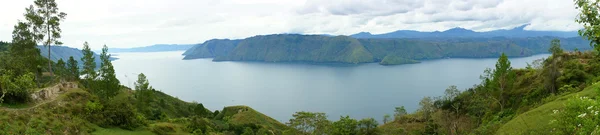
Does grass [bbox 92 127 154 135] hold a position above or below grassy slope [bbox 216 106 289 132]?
above

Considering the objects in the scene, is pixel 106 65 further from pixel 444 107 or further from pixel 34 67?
pixel 444 107

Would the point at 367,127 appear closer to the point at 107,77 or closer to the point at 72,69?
the point at 107,77

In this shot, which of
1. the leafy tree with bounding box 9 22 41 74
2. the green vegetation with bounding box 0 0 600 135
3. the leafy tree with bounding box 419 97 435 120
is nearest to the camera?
the green vegetation with bounding box 0 0 600 135

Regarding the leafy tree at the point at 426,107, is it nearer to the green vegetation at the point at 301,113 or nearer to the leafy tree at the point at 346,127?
the green vegetation at the point at 301,113

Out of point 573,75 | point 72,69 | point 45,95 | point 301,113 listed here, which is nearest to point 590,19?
point 45,95

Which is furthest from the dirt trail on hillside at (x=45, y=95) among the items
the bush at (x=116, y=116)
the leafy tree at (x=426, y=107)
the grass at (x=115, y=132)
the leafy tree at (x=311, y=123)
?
the leafy tree at (x=426, y=107)

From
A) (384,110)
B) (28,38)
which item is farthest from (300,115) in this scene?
(384,110)

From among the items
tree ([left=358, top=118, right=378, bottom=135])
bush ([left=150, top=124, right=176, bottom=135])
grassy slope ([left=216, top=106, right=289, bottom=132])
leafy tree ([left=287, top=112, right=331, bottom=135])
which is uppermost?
bush ([left=150, top=124, right=176, bottom=135])

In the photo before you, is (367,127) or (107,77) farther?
(367,127)

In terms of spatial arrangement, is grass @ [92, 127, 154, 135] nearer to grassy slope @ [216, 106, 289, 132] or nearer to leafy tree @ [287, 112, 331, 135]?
leafy tree @ [287, 112, 331, 135]

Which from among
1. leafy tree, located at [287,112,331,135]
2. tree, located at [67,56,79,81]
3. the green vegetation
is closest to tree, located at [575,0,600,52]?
the green vegetation

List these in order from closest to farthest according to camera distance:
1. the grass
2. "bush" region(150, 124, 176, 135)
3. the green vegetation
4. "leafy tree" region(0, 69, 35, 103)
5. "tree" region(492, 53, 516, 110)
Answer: the green vegetation, "leafy tree" region(0, 69, 35, 103), the grass, "bush" region(150, 124, 176, 135), "tree" region(492, 53, 516, 110)

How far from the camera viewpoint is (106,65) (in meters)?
45.5

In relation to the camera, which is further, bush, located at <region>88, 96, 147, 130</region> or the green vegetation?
bush, located at <region>88, 96, 147, 130</region>
